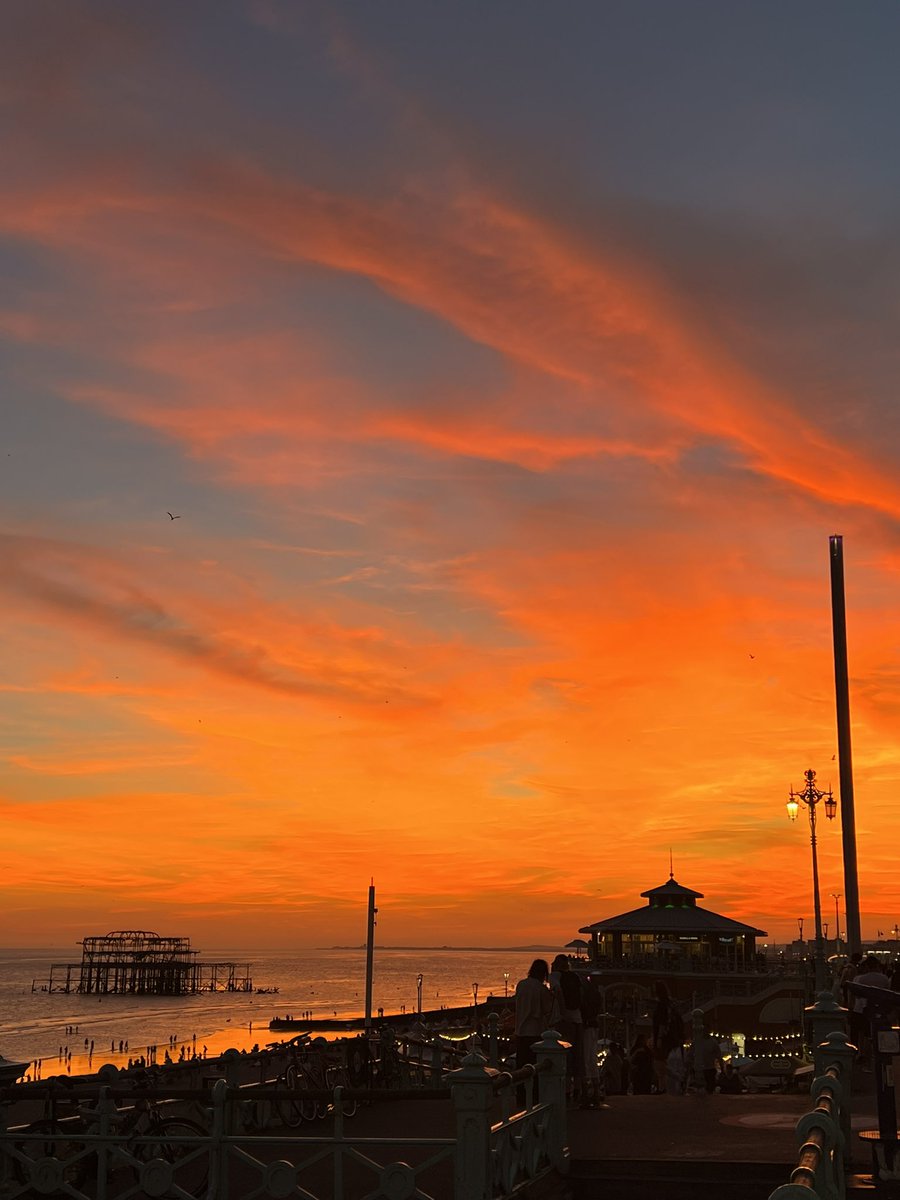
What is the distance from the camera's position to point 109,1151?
13.0m

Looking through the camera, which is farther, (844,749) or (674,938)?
(674,938)

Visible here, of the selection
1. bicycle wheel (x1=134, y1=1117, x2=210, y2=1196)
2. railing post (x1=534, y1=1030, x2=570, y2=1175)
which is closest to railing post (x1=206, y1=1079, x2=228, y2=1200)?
bicycle wheel (x1=134, y1=1117, x2=210, y2=1196)

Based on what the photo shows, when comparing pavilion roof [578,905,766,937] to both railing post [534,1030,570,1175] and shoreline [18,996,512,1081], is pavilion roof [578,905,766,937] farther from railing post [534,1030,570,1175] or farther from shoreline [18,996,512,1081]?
railing post [534,1030,570,1175]

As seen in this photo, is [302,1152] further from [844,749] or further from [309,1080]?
[844,749]

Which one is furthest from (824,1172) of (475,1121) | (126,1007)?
(126,1007)

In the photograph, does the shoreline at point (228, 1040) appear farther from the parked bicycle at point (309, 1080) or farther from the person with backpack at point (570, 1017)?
the person with backpack at point (570, 1017)

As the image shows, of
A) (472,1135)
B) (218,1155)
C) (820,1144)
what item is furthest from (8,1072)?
(820,1144)

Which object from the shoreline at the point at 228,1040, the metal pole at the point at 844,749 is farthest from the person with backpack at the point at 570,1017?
the shoreline at the point at 228,1040

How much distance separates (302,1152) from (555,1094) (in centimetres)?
381

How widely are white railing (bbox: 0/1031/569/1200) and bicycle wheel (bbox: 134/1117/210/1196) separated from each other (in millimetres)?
16

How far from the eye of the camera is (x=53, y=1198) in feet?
43.7

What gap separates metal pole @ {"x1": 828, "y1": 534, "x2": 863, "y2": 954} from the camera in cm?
2908

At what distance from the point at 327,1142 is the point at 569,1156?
3.64 metres

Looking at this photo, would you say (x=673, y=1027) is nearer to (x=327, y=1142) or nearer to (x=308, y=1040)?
(x=308, y=1040)
